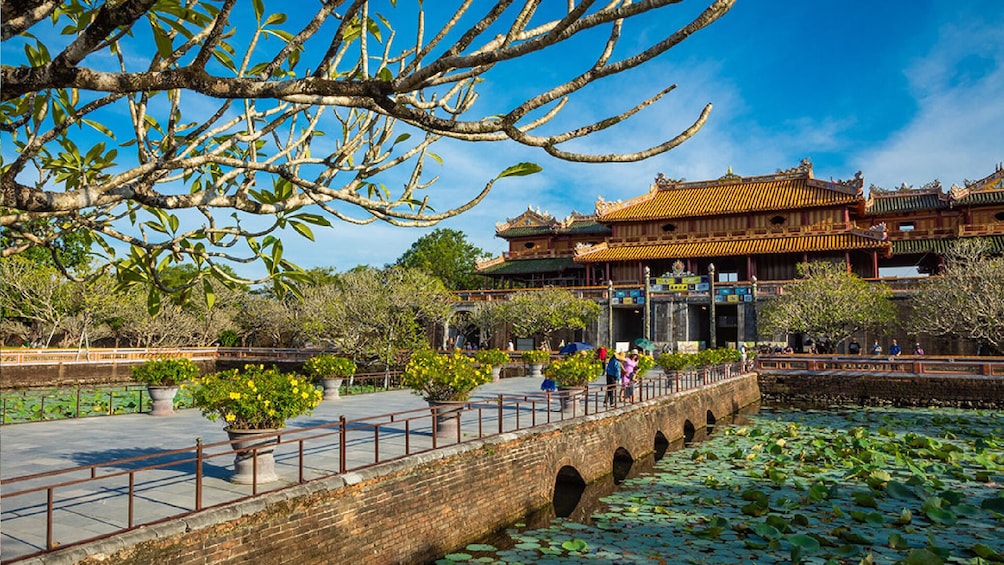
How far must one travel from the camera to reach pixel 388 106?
118 inches

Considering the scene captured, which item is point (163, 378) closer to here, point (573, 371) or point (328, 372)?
point (328, 372)

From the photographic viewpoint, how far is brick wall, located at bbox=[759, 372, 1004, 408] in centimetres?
2684

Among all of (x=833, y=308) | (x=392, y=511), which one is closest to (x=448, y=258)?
(x=833, y=308)

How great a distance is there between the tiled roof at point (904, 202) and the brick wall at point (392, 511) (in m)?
39.8

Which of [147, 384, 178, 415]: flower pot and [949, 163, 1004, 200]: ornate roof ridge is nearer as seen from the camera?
[147, 384, 178, 415]: flower pot

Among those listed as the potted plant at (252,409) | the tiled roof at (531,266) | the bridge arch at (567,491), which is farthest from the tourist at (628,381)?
the tiled roof at (531,266)

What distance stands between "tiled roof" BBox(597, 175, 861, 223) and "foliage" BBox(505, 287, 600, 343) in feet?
36.3

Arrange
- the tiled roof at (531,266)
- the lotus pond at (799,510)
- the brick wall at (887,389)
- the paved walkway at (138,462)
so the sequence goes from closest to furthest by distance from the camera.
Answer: the paved walkway at (138,462)
the lotus pond at (799,510)
the brick wall at (887,389)
the tiled roof at (531,266)

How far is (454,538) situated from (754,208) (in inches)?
1582

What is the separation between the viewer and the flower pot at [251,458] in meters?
8.40

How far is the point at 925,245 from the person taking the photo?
44375 mm

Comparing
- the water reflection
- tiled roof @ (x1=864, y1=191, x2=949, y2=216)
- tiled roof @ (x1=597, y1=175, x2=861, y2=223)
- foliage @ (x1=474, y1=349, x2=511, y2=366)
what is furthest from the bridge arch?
tiled roof @ (x1=864, y1=191, x2=949, y2=216)

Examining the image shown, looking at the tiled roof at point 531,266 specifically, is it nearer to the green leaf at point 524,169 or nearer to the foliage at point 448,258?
the foliage at point 448,258

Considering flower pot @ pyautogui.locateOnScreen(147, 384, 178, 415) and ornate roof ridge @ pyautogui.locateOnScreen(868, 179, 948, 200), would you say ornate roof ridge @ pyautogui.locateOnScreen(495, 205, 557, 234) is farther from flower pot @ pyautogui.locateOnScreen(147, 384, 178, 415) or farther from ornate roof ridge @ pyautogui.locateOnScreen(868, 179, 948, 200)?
flower pot @ pyautogui.locateOnScreen(147, 384, 178, 415)
